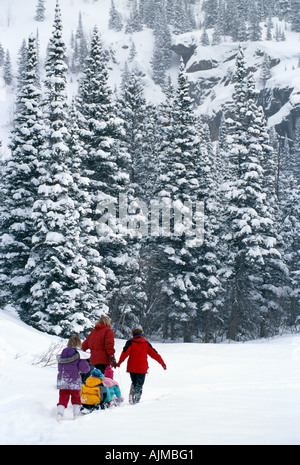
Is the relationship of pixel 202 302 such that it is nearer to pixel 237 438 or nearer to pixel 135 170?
pixel 135 170

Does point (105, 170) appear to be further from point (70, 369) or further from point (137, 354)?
point (70, 369)

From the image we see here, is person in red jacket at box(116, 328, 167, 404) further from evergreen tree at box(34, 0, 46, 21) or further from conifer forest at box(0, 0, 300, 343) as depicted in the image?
evergreen tree at box(34, 0, 46, 21)

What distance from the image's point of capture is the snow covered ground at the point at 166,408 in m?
4.85

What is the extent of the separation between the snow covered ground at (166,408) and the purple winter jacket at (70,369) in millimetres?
523

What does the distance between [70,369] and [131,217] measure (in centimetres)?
1907

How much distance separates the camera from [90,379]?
23.4 ft

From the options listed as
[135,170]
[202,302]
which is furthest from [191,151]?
[202,302]

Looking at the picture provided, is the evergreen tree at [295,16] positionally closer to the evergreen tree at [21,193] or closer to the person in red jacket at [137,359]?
the evergreen tree at [21,193]

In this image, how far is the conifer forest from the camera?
765 inches

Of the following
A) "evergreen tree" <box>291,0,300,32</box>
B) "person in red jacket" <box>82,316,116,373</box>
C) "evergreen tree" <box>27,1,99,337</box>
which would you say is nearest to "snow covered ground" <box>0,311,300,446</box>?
"person in red jacket" <box>82,316,116,373</box>

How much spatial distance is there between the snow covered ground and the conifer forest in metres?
7.25
